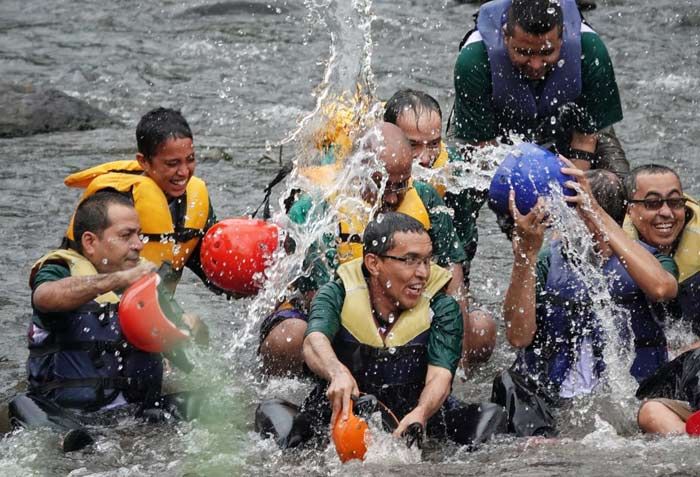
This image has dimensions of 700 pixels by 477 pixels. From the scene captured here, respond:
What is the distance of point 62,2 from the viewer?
1634 centimetres

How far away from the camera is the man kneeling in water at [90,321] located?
19.1 feet

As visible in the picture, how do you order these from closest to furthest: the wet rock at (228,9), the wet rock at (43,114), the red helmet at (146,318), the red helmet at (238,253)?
the red helmet at (146,318) → the red helmet at (238,253) → the wet rock at (43,114) → the wet rock at (228,9)

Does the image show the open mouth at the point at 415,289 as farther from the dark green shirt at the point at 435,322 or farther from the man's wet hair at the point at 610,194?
the man's wet hair at the point at 610,194

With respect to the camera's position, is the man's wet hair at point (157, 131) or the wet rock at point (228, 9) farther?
the wet rock at point (228, 9)

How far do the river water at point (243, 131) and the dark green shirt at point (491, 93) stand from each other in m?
0.92

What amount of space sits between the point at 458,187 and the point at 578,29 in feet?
3.51

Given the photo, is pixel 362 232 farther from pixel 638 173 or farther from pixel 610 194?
pixel 638 173

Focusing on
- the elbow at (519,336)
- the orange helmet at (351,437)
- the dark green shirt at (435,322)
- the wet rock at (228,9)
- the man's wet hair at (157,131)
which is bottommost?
the orange helmet at (351,437)

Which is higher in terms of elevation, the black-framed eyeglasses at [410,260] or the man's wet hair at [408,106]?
the man's wet hair at [408,106]

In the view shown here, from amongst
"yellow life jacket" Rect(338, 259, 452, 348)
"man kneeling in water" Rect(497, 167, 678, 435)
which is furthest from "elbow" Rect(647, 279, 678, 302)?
"yellow life jacket" Rect(338, 259, 452, 348)

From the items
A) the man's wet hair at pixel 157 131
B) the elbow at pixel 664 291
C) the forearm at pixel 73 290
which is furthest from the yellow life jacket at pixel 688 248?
the forearm at pixel 73 290

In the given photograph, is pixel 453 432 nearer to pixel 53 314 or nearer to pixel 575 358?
pixel 575 358

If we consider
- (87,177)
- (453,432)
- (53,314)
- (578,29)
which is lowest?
(453,432)

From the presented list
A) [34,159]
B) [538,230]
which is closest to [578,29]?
[538,230]
